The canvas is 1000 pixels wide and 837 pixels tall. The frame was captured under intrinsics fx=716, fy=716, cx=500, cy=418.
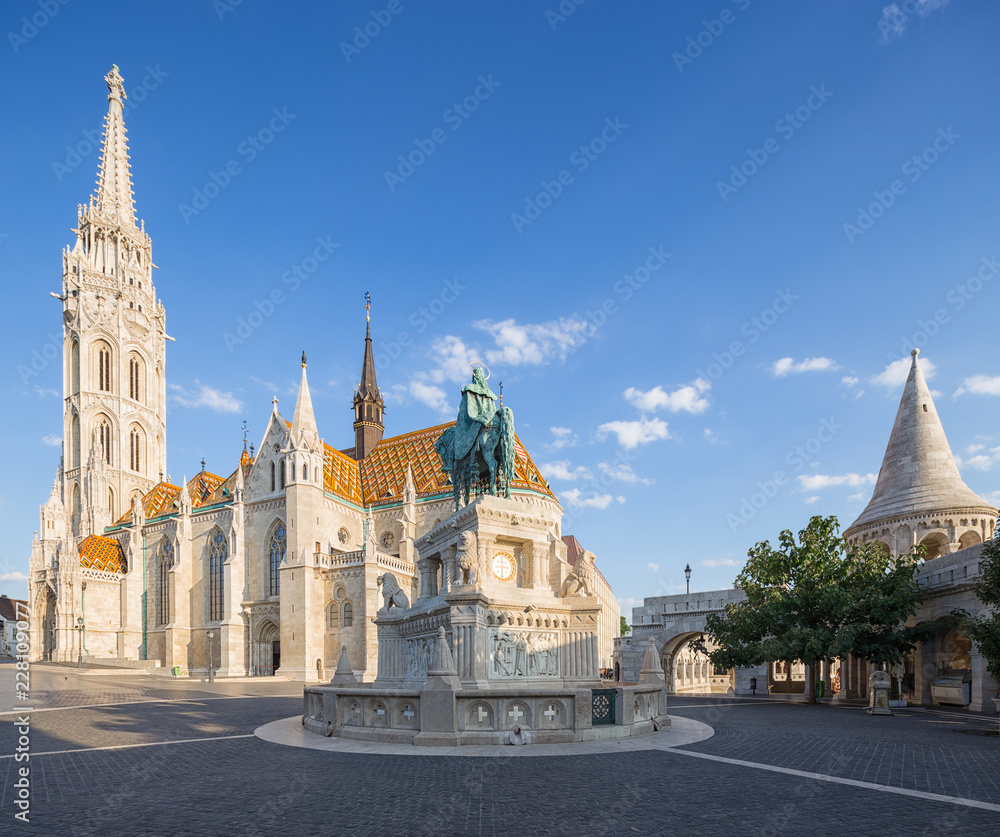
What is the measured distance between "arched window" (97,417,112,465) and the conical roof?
184 feet

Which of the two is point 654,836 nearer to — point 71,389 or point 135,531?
point 135,531

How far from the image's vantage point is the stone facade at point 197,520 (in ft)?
137

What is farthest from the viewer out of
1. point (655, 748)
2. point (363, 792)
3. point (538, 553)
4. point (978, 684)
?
point (978, 684)

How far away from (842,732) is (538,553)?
23.7 ft

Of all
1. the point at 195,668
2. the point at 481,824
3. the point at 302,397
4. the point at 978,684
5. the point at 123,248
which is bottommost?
the point at 195,668

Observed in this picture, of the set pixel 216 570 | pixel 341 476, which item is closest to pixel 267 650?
pixel 216 570

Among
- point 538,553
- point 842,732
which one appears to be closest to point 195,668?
Result: point 538,553

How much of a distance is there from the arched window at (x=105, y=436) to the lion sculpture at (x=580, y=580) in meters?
54.5

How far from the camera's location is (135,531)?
51344 millimetres

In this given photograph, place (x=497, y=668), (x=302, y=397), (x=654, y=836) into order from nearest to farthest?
1. (x=654, y=836)
2. (x=497, y=668)
3. (x=302, y=397)

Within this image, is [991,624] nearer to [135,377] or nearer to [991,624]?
[991,624]

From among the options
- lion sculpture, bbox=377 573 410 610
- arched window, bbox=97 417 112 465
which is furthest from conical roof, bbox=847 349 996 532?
arched window, bbox=97 417 112 465

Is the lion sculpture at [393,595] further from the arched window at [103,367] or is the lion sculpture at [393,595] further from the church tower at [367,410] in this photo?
the arched window at [103,367]

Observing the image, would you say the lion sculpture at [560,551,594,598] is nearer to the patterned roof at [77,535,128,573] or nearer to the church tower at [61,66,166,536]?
the patterned roof at [77,535,128,573]
